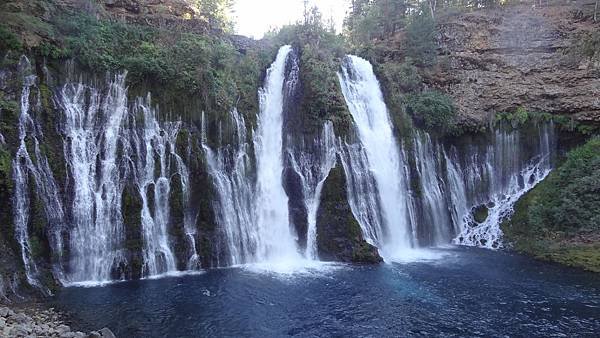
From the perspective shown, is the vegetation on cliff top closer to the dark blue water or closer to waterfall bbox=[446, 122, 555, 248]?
waterfall bbox=[446, 122, 555, 248]

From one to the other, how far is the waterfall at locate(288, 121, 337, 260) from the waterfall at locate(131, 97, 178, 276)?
609 cm

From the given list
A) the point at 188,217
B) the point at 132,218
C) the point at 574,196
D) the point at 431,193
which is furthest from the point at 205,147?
the point at 574,196

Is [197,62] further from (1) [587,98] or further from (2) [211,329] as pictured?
(1) [587,98]

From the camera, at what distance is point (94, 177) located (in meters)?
17.5

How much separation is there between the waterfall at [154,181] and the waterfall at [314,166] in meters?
6.09

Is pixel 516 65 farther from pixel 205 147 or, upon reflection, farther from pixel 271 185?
pixel 205 147

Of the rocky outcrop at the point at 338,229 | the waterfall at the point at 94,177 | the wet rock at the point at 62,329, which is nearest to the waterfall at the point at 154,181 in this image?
the waterfall at the point at 94,177

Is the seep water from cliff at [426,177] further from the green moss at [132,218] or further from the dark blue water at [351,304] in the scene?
the green moss at [132,218]

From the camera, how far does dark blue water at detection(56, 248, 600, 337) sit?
12.4m

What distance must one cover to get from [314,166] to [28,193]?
1221cm

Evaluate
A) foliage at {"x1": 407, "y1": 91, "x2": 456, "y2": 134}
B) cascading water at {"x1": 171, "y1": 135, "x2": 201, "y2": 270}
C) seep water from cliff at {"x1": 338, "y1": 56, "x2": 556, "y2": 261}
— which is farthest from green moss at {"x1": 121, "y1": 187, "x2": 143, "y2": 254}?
foliage at {"x1": 407, "y1": 91, "x2": 456, "y2": 134}

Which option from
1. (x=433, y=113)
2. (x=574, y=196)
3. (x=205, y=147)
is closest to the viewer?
(x=205, y=147)

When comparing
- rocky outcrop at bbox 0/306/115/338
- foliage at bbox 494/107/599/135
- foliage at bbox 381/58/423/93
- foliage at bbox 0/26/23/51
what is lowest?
rocky outcrop at bbox 0/306/115/338

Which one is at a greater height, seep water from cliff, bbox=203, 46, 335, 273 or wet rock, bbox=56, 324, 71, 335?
seep water from cliff, bbox=203, 46, 335, 273
